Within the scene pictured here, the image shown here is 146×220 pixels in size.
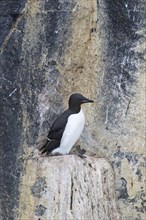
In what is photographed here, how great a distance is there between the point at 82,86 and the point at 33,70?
0.79 m

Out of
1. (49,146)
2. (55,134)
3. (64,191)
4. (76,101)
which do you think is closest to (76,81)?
(76,101)

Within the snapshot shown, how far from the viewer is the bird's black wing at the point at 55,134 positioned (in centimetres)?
1060

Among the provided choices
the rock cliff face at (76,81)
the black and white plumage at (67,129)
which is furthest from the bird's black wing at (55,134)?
the rock cliff face at (76,81)

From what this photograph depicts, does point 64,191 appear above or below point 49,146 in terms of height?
below

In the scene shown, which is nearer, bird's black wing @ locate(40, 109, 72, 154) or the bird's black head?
bird's black wing @ locate(40, 109, 72, 154)

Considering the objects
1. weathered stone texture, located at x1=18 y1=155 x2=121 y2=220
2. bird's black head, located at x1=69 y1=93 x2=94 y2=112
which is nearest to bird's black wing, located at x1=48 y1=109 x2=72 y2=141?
bird's black head, located at x1=69 y1=93 x2=94 y2=112

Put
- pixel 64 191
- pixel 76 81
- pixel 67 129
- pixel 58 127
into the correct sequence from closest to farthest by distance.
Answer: pixel 64 191 → pixel 58 127 → pixel 67 129 → pixel 76 81

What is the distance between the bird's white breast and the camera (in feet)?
35.1

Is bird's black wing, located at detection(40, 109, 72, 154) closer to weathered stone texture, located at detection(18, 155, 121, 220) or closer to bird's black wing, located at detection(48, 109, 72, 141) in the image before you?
bird's black wing, located at detection(48, 109, 72, 141)

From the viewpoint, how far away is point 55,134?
34.8 ft

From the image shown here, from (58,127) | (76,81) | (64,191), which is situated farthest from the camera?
(76,81)

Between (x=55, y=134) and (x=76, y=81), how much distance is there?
875mm

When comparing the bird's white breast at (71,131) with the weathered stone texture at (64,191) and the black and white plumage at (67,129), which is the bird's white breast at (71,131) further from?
the weathered stone texture at (64,191)

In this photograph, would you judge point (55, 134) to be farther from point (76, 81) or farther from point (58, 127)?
point (76, 81)
